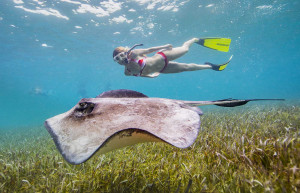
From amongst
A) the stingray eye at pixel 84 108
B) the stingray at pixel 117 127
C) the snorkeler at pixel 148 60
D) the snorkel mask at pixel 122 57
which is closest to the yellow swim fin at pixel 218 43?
the snorkeler at pixel 148 60

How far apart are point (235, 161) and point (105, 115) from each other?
1.60 metres

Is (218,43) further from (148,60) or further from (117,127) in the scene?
(117,127)

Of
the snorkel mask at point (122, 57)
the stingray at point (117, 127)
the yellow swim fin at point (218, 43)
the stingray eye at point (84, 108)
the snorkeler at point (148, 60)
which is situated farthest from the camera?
the yellow swim fin at point (218, 43)

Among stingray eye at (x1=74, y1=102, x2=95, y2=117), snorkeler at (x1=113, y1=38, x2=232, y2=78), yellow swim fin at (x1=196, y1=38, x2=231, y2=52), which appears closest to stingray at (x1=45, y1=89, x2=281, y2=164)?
stingray eye at (x1=74, y1=102, x2=95, y2=117)

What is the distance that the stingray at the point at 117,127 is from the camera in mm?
1256

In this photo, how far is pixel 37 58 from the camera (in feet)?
87.5

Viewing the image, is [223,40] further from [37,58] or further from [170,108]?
[37,58]

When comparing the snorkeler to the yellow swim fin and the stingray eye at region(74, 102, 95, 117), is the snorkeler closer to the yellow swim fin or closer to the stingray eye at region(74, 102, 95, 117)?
the yellow swim fin

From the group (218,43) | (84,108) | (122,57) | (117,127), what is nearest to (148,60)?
(122,57)

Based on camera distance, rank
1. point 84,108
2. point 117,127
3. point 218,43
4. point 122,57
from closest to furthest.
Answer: point 117,127 < point 84,108 < point 122,57 < point 218,43

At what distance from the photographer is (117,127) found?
1.46 metres

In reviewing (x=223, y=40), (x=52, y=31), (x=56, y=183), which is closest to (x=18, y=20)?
(x=52, y=31)

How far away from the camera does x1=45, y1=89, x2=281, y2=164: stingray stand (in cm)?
126

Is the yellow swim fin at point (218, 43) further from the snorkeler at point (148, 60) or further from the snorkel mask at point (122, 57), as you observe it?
the snorkel mask at point (122, 57)
